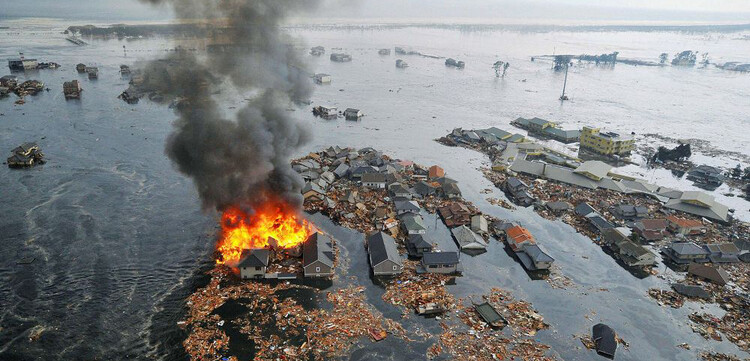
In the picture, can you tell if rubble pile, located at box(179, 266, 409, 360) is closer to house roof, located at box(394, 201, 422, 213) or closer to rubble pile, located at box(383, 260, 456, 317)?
rubble pile, located at box(383, 260, 456, 317)

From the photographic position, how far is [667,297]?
25734mm

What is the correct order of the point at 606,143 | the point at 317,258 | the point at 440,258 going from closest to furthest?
the point at 317,258, the point at 440,258, the point at 606,143

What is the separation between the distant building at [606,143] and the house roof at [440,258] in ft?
111

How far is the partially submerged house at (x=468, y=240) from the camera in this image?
30109 mm

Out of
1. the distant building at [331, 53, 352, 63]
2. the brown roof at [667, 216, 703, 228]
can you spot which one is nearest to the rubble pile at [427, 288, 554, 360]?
the brown roof at [667, 216, 703, 228]

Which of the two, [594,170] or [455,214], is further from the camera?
[594,170]

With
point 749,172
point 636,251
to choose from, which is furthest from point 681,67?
point 636,251

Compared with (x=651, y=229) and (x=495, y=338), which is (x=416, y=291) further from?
(x=651, y=229)

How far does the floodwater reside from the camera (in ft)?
71.9

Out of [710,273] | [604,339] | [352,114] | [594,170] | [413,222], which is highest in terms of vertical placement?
[352,114]

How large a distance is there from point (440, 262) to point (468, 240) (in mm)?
4341

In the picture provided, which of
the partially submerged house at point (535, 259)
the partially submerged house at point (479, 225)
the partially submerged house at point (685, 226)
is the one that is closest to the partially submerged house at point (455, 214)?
the partially submerged house at point (479, 225)

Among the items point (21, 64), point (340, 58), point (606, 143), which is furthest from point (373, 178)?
point (340, 58)

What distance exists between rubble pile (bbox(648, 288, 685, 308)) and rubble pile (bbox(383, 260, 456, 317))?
1209 centimetres
